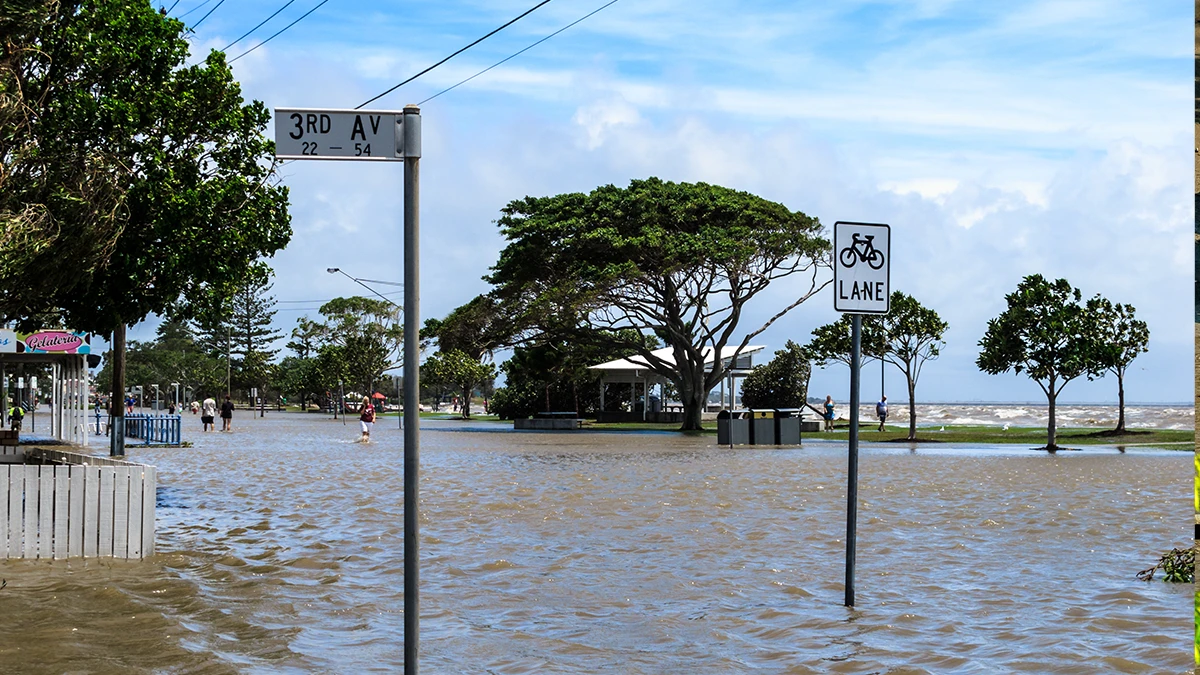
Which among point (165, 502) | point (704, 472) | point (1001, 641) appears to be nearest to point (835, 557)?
point (1001, 641)

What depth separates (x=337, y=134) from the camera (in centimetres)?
584

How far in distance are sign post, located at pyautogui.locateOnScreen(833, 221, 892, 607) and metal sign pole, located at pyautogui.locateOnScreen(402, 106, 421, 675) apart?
438 centimetres

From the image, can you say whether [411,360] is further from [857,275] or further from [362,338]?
[362,338]

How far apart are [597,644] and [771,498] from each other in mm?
11476

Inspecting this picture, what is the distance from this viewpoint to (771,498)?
784 inches

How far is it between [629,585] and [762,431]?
30648mm

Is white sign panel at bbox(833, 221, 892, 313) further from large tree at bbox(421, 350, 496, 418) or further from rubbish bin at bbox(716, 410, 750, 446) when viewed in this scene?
large tree at bbox(421, 350, 496, 418)

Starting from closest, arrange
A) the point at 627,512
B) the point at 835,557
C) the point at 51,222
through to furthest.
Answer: the point at 835,557 → the point at 51,222 → the point at 627,512

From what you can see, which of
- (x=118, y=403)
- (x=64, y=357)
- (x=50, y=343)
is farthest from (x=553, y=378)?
(x=50, y=343)

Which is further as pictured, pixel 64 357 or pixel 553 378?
pixel 553 378

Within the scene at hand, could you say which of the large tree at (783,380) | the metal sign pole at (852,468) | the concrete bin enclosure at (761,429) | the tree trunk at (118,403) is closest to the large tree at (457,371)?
the large tree at (783,380)

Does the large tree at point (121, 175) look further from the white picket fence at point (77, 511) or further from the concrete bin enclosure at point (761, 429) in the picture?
the concrete bin enclosure at point (761, 429)

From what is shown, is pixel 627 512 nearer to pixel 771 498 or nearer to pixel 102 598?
pixel 771 498

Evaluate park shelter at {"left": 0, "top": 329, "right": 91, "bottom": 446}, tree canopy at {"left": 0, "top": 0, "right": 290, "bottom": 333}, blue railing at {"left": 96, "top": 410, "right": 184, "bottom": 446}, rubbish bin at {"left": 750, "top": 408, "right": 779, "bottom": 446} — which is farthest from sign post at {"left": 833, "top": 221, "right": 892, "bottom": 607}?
blue railing at {"left": 96, "top": 410, "right": 184, "bottom": 446}
